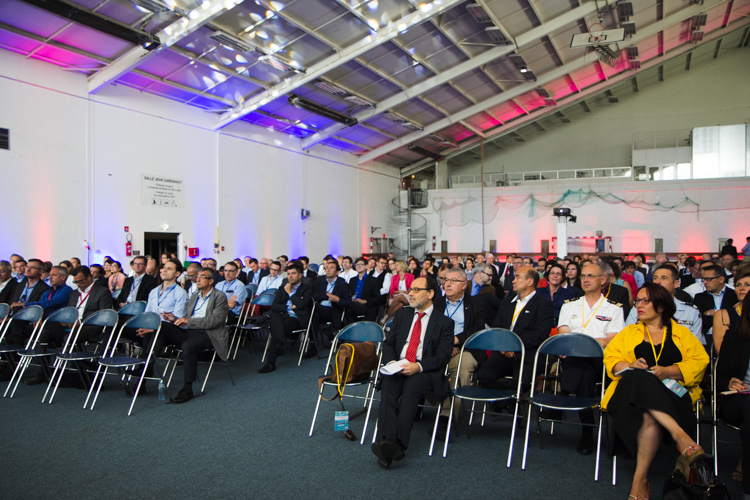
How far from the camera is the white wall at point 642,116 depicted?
1922 cm

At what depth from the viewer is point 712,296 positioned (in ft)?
15.8

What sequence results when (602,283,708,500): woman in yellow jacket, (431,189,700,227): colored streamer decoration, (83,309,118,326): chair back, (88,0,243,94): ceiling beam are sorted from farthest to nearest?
(431,189,700,227): colored streamer decoration < (88,0,243,94): ceiling beam < (83,309,118,326): chair back < (602,283,708,500): woman in yellow jacket

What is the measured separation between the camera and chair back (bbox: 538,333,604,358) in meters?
3.29

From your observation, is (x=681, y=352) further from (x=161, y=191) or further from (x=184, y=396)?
(x=161, y=191)

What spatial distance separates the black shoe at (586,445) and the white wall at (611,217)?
1638 cm

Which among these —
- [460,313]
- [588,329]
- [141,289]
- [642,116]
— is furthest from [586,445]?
[642,116]

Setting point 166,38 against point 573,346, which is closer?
point 573,346

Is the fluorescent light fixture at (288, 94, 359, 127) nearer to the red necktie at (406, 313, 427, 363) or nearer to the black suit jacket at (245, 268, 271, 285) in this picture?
the black suit jacket at (245, 268, 271, 285)

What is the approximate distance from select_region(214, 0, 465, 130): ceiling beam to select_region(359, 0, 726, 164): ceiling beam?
6202 mm

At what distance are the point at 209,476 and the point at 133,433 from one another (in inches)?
43.2

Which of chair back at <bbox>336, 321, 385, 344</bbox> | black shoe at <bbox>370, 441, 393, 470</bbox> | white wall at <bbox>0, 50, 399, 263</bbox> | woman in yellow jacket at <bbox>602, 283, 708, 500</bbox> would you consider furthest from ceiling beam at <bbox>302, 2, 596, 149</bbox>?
black shoe at <bbox>370, 441, 393, 470</bbox>

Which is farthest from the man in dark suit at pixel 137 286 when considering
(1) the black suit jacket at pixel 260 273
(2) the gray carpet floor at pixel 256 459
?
(1) the black suit jacket at pixel 260 273

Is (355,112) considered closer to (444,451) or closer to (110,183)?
(110,183)

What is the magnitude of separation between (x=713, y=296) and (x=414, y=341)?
3250 mm
